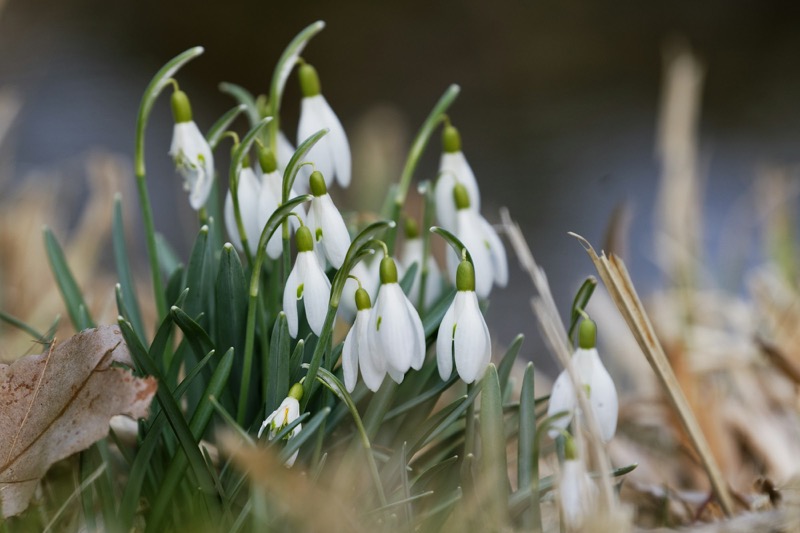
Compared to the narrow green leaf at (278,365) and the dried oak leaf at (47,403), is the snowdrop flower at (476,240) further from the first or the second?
the dried oak leaf at (47,403)

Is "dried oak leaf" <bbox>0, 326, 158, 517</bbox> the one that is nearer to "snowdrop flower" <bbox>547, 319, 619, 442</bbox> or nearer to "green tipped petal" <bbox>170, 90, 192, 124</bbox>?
"green tipped petal" <bbox>170, 90, 192, 124</bbox>

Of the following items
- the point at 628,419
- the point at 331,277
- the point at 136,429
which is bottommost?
the point at 628,419

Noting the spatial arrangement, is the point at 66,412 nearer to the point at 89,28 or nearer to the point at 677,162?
the point at 677,162

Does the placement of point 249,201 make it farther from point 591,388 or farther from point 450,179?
point 591,388

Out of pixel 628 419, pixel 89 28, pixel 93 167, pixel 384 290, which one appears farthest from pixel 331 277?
pixel 89 28

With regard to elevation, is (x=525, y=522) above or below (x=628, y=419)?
above

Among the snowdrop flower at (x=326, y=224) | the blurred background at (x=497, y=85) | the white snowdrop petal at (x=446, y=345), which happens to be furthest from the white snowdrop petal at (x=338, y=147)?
the blurred background at (x=497, y=85)

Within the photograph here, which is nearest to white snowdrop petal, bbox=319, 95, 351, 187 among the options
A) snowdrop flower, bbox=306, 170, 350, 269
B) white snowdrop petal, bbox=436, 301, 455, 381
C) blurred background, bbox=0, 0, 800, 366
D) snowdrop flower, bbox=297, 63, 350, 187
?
snowdrop flower, bbox=297, 63, 350, 187

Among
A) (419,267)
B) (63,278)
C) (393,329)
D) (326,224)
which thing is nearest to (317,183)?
(326,224)
